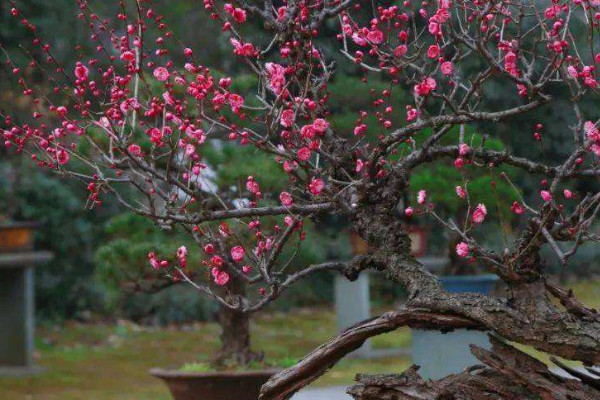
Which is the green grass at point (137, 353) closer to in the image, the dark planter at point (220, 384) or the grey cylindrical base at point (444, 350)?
the dark planter at point (220, 384)

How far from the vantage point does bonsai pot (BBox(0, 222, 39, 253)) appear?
806 cm

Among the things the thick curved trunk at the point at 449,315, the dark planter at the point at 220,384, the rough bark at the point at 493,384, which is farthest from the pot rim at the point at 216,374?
the rough bark at the point at 493,384

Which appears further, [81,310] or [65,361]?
[81,310]

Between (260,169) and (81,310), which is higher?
(260,169)

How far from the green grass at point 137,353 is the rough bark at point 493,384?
7.76ft

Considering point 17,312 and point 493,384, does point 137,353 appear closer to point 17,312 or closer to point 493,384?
point 17,312

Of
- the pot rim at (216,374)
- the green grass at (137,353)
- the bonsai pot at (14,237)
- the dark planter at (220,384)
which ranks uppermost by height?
the bonsai pot at (14,237)

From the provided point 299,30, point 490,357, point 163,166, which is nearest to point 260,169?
point 163,166

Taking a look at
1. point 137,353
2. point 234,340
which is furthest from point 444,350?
point 137,353

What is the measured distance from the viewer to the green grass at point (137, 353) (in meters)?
7.08

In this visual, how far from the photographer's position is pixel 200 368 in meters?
5.35

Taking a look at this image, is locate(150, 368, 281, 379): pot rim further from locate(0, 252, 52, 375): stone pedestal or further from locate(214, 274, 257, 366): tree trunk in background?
locate(0, 252, 52, 375): stone pedestal

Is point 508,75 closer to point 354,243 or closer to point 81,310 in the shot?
point 354,243

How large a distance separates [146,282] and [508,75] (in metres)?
3.15
